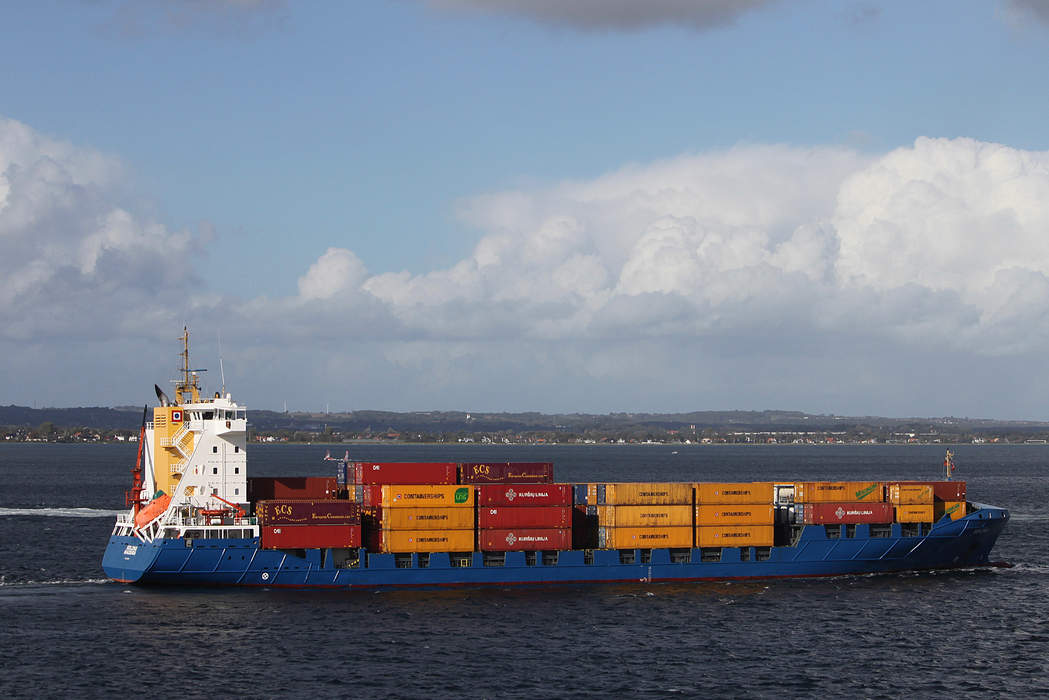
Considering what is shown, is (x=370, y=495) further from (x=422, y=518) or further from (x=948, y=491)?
(x=948, y=491)

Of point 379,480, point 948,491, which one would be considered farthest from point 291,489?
point 948,491

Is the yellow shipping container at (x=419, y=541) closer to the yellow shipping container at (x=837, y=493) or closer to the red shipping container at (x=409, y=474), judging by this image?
the red shipping container at (x=409, y=474)

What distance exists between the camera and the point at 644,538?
189 feet

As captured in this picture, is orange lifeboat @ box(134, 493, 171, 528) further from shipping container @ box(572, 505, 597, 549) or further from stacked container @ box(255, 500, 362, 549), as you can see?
shipping container @ box(572, 505, 597, 549)

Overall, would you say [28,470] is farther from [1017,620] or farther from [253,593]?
[1017,620]

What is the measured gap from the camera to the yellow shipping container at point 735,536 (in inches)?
2301

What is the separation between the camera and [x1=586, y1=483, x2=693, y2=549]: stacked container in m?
57.3

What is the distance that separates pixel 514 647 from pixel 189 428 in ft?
67.6

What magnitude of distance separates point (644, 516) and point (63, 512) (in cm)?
6126

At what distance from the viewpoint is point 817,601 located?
179 feet

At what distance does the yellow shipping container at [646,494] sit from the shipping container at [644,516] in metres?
0.28

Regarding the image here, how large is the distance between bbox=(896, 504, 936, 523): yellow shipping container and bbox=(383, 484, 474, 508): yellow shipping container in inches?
902

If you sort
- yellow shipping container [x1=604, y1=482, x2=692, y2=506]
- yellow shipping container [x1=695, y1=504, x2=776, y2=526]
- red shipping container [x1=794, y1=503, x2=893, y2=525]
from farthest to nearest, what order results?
red shipping container [x1=794, y1=503, x2=893, y2=525]
yellow shipping container [x1=695, y1=504, x2=776, y2=526]
yellow shipping container [x1=604, y1=482, x2=692, y2=506]

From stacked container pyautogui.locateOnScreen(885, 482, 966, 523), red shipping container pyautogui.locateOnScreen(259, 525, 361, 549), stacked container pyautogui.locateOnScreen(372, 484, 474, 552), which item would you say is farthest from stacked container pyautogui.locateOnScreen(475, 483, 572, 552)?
stacked container pyautogui.locateOnScreen(885, 482, 966, 523)
